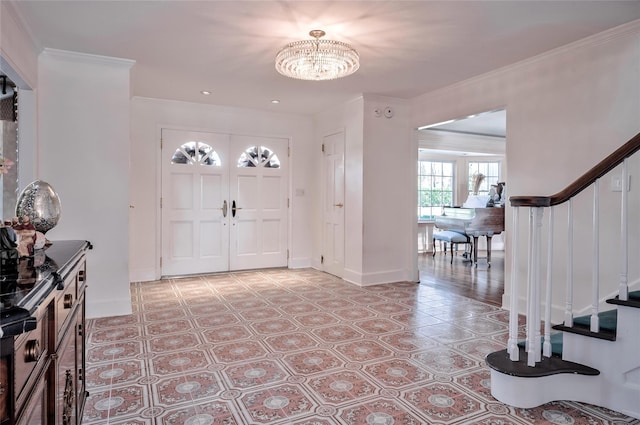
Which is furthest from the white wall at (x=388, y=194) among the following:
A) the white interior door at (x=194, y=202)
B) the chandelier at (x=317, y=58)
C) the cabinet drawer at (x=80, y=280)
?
the cabinet drawer at (x=80, y=280)

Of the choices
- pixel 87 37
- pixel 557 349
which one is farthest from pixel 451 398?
pixel 87 37

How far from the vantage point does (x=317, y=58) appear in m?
2.96

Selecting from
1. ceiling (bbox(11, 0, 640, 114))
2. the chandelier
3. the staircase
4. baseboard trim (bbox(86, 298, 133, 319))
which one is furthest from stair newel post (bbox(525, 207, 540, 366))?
baseboard trim (bbox(86, 298, 133, 319))

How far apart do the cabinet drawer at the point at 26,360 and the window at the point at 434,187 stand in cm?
790

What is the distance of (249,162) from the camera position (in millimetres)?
5867

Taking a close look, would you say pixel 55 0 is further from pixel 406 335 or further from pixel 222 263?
pixel 222 263

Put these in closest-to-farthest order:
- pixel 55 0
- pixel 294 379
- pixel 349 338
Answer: pixel 294 379
pixel 55 0
pixel 349 338

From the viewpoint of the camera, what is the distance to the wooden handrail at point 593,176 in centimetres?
213

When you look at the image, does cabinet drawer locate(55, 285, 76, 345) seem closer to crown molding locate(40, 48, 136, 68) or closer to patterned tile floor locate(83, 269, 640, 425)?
patterned tile floor locate(83, 269, 640, 425)

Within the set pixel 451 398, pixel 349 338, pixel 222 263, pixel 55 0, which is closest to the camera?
pixel 451 398

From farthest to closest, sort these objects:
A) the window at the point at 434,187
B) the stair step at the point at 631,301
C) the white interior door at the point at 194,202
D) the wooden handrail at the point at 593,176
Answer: the window at the point at 434,187 < the white interior door at the point at 194,202 < the wooden handrail at the point at 593,176 < the stair step at the point at 631,301

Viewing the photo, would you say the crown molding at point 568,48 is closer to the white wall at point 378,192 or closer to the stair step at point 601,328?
the white wall at point 378,192

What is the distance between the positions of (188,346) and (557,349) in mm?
2445

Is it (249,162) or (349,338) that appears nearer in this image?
(349,338)
